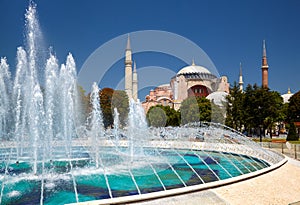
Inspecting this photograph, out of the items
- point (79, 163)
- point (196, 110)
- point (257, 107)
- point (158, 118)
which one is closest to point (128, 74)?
point (158, 118)

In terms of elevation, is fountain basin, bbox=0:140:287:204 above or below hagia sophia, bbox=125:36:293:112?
below

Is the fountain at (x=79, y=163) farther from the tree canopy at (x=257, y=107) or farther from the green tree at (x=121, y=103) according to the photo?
the green tree at (x=121, y=103)

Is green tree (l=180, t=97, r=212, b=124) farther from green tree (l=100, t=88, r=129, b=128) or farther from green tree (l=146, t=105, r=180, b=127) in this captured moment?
green tree (l=100, t=88, r=129, b=128)

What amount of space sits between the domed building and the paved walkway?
5230cm

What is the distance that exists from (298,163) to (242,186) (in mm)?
4825

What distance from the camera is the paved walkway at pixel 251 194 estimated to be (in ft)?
16.4

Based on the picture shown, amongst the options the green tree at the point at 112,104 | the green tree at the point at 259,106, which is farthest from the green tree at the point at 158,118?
the green tree at the point at 259,106

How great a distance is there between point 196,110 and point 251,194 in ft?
105

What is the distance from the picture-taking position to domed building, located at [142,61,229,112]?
6175 cm

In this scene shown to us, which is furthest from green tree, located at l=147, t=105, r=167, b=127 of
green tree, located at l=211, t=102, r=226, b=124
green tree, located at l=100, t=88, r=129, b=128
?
green tree, located at l=211, t=102, r=226, b=124

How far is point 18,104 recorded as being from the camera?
18859mm

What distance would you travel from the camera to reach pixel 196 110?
37156 millimetres

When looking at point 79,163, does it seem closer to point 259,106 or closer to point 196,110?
point 259,106

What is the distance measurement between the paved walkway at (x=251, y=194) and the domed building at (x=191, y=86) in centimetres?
5230
